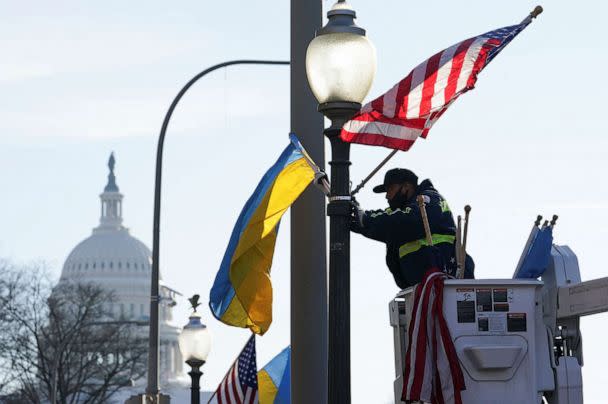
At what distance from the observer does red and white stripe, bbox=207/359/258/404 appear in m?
19.6

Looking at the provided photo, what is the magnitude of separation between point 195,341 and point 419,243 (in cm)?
1462

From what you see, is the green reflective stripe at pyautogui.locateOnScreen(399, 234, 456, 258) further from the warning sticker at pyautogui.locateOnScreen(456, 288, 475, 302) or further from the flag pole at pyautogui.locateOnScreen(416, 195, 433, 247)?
the warning sticker at pyautogui.locateOnScreen(456, 288, 475, 302)

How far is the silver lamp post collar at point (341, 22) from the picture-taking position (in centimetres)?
1149

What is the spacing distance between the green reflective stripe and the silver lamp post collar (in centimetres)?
121

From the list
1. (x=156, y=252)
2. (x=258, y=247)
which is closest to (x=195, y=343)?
(x=156, y=252)

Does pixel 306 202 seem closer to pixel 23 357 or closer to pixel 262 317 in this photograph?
pixel 262 317

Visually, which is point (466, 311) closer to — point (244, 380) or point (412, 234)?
point (412, 234)

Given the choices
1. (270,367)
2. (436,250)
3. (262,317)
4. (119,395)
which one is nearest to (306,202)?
(262,317)

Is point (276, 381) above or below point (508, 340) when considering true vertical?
above

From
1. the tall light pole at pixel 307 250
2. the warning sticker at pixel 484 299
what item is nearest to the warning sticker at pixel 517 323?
the warning sticker at pixel 484 299

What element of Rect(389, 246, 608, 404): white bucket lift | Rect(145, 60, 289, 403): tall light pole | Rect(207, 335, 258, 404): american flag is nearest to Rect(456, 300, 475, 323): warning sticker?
Rect(389, 246, 608, 404): white bucket lift

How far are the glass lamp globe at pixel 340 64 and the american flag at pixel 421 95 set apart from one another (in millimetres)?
222

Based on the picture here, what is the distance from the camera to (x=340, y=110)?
37.7ft

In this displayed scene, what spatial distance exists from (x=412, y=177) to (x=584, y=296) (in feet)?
5.63
